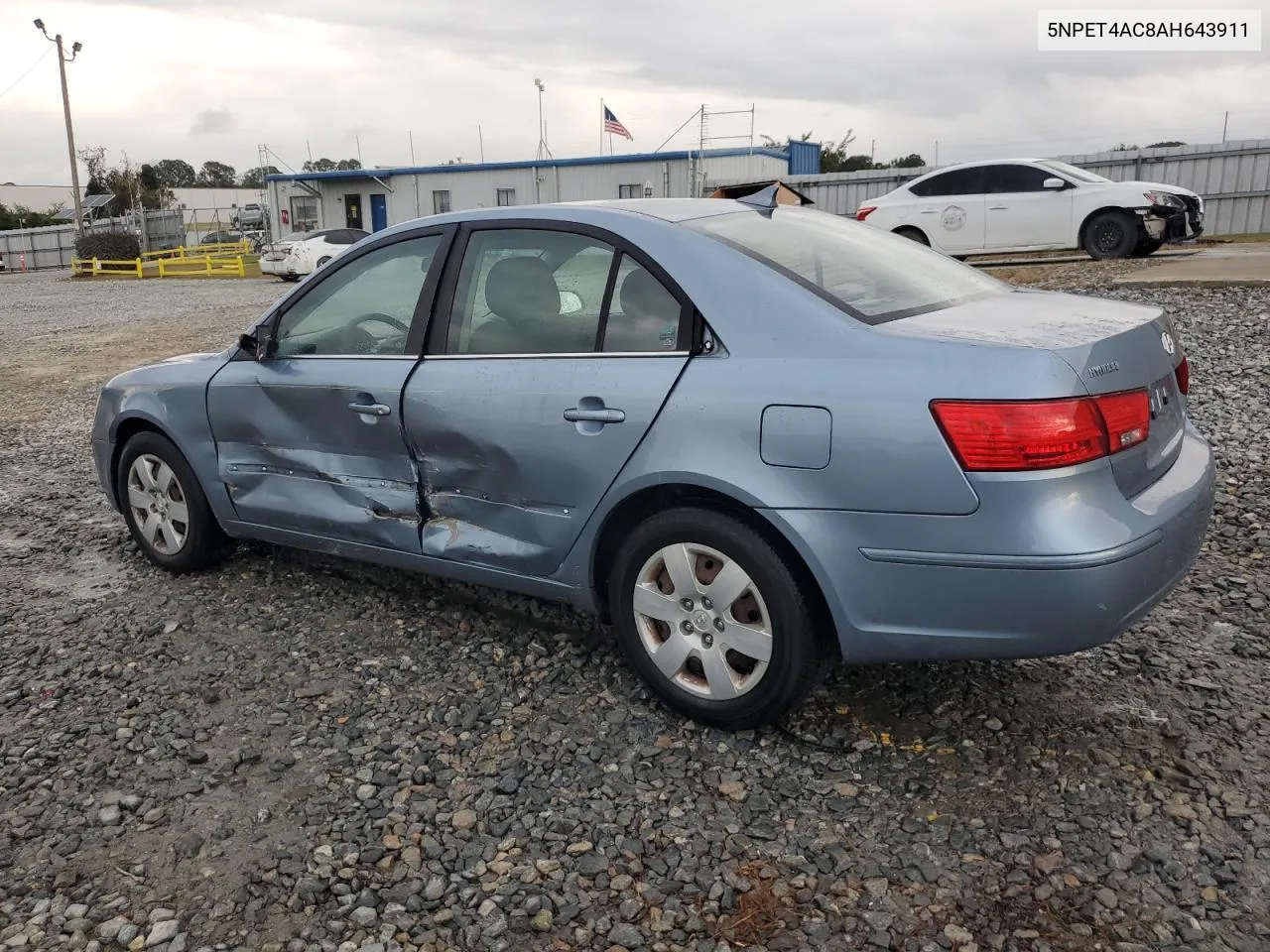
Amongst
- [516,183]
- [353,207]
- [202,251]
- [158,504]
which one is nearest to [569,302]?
[158,504]

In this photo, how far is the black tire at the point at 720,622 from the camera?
110 inches

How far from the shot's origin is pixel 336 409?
149 inches

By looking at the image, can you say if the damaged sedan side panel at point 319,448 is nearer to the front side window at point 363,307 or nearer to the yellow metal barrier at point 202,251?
the front side window at point 363,307

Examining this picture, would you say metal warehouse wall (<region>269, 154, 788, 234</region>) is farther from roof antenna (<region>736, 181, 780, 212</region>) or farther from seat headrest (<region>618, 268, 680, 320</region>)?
seat headrest (<region>618, 268, 680, 320</region>)

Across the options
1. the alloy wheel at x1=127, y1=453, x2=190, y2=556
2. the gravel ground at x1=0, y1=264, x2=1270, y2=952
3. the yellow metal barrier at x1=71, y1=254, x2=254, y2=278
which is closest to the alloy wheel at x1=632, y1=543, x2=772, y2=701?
the gravel ground at x1=0, y1=264, x2=1270, y2=952

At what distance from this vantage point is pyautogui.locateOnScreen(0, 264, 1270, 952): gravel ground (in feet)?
7.62

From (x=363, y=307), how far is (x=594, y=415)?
4.41ft

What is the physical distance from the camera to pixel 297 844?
2619 millimetres

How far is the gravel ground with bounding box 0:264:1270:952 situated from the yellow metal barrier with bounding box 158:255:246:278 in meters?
30.9

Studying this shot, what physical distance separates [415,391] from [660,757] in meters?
1.53

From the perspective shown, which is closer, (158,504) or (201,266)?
(158,504)

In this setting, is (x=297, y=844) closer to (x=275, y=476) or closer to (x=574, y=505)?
(x=574, y=505)

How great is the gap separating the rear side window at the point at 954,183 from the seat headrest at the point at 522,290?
12.9m

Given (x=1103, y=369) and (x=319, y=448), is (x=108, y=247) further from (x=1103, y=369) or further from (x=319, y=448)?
(x=1103, y=369)
